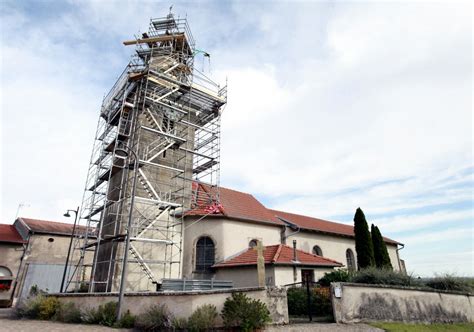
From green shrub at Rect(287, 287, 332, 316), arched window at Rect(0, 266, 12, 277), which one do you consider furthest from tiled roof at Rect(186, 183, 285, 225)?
arched window at Rect(0, 266, 12, 277)

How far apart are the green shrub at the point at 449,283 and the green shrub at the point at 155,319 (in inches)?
561

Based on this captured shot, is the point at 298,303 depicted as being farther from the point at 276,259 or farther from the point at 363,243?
the point at 363,243

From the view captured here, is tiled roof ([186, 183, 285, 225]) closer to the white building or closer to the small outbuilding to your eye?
the white building

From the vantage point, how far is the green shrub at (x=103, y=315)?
436 inches

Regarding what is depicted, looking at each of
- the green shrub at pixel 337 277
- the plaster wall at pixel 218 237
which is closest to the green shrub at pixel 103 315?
the plaster wall at pixel 218 237

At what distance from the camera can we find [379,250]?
22.6m

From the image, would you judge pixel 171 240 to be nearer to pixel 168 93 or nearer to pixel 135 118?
pixel 135 118

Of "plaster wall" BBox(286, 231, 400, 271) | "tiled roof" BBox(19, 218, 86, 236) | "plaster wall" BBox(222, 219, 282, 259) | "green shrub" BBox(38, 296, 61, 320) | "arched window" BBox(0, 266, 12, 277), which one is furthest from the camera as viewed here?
"tiled roof" BBox(19, 218, 86, 236)

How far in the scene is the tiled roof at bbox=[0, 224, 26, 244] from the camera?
79.8 ft

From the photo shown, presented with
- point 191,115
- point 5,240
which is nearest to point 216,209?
point 191,115

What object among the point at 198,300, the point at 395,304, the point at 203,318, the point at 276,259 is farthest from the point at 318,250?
the point at 203,318

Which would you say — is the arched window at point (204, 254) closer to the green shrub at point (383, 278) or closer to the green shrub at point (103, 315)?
the green shrub at point (103, 315)

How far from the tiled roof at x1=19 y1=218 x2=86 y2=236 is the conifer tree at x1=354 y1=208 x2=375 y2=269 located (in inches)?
938

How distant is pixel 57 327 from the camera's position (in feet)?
35.6
